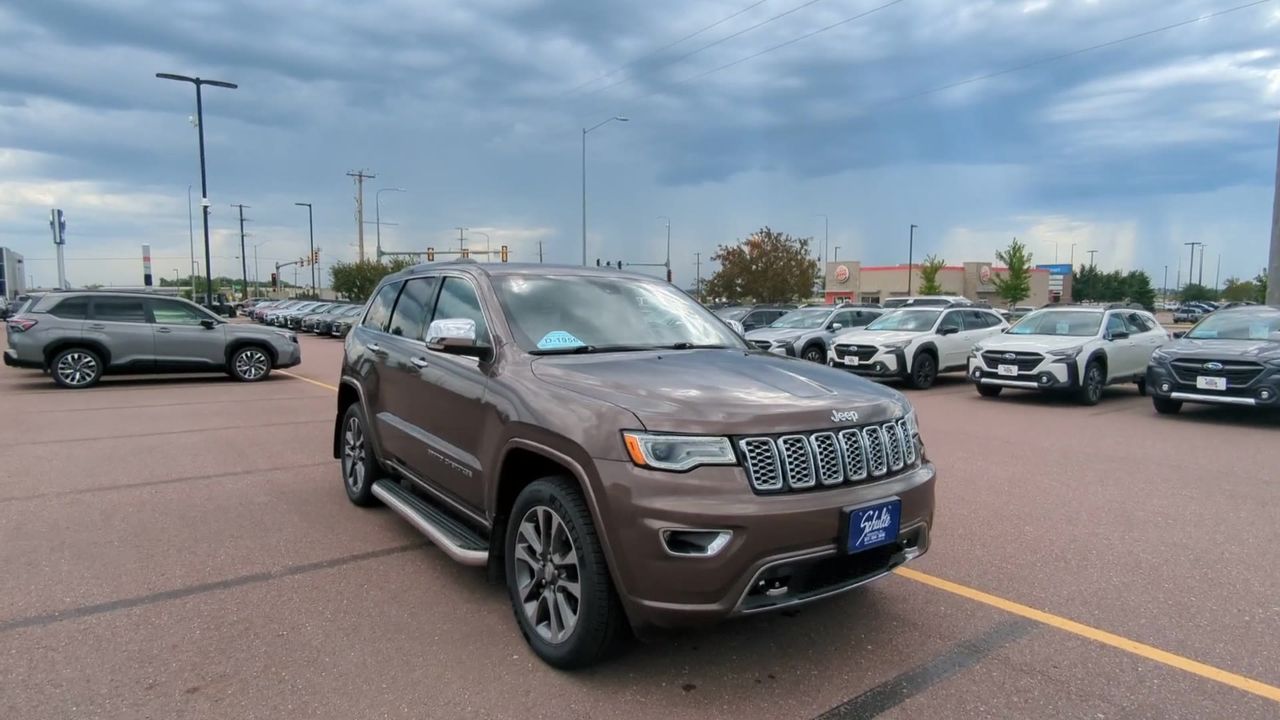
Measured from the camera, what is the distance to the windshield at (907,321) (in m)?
15.4

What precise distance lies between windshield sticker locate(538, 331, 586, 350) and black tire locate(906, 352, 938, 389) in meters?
11.6

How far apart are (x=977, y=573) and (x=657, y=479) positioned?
2.63m

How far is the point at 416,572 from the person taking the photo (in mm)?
4520

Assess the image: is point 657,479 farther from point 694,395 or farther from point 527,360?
point 527,360

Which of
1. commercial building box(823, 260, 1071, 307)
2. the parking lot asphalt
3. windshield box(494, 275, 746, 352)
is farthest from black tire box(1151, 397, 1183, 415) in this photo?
commercial building box(823, 260, 1071, 307)

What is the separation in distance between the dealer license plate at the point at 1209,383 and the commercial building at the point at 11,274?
99.9 meters

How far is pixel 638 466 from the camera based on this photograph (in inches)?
116

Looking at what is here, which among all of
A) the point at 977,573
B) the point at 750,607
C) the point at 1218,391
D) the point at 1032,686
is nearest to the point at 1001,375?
the point at 1218,391

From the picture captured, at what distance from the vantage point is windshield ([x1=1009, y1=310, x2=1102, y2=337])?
13067mm

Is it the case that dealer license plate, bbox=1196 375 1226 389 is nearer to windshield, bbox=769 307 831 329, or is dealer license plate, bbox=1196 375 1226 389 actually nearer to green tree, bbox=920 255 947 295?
windshield, bbox=769 307 831 329

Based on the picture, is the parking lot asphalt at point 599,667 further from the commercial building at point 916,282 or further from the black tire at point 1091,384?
the commercial building at point 916,282

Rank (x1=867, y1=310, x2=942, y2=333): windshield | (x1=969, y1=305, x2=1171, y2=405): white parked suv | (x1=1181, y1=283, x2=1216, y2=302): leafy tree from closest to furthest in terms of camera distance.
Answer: (x1=969, y1=305, x2=1171, y2=405): white parked suv → (x1=867, y1=310, x2=942, y2=333): windshield → (x1=1181, y1=283, x2=1216, y2=302): leafy tree

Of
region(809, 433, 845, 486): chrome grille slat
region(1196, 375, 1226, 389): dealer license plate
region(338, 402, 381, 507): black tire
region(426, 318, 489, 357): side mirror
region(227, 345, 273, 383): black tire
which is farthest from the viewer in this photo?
region(227, 345, 273, 383): black tire

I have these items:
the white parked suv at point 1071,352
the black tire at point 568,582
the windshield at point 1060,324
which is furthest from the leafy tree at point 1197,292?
the black tire at point 568,582
